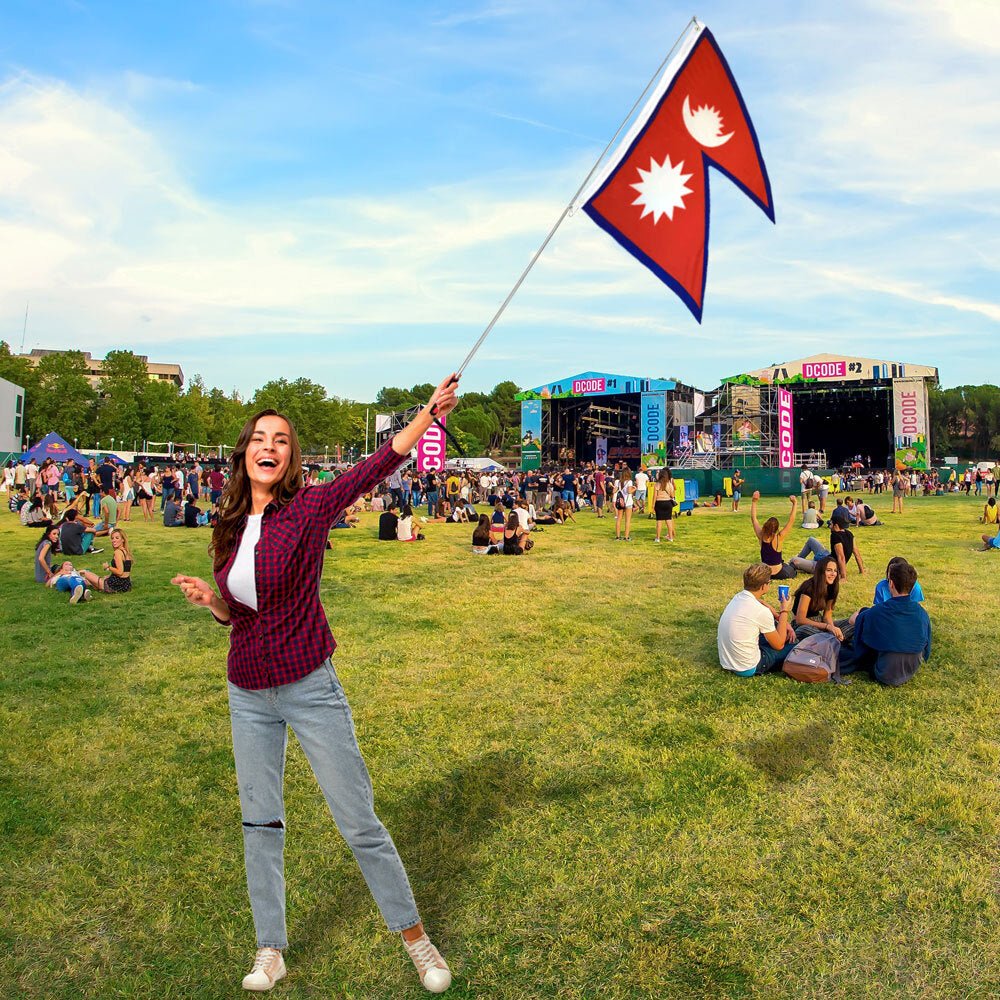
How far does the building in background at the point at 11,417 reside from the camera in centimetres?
5881


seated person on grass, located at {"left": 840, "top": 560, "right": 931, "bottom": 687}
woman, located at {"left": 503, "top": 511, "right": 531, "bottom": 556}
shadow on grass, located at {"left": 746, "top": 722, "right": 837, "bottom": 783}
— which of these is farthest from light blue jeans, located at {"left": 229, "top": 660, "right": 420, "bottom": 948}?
woman, located at {"left": 503, "top": 511, "right": 531, "bottom": 556}

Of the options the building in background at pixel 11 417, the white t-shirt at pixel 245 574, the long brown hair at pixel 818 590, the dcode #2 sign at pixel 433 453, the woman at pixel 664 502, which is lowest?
the long brown hair at pixel 818 590

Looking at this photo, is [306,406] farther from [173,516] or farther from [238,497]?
[238,497]

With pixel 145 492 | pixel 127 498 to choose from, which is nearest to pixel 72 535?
pixel 127 498

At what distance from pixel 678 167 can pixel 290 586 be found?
4469 mm

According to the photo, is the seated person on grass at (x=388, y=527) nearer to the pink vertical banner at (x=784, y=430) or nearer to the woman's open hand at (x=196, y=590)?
the woman's open hand at (x=196, y=590)

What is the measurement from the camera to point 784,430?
40.5 metres

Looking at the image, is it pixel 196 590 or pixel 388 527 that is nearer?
pixel 196 590

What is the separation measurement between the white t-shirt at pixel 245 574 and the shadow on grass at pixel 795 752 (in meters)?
3.50

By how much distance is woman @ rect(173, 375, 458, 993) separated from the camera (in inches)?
109

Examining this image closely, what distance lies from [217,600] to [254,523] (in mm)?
326

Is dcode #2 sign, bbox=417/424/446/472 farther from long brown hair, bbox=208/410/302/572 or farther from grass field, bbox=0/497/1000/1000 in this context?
long brown hair, bbox=208/410/302/572

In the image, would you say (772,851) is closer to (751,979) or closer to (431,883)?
(751,979)

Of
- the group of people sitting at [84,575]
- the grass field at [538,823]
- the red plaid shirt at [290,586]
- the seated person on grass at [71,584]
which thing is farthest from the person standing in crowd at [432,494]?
the red plaid shirt at [290,586]
